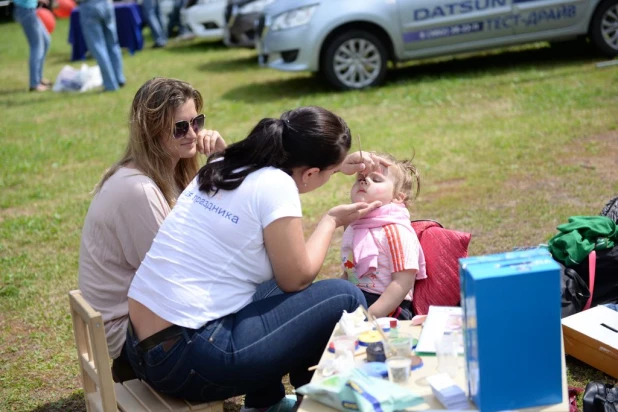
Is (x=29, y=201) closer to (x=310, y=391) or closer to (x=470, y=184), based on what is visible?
(x=470, y=184)

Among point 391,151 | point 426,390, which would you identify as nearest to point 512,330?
point 426,390

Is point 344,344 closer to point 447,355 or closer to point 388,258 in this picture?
point 447,355

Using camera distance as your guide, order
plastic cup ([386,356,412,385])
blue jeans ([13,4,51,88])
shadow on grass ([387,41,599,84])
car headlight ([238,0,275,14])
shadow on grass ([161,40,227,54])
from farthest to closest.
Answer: shadow on grass ([161,40,227,54])
car headlight ([238,0,275,14])
blue jeans ([13,4,51,88])
shadow on grass ([387,41,599,84])
plastic cup ([386,356,412,385])

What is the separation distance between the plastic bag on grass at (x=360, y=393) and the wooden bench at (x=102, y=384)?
2.06ft

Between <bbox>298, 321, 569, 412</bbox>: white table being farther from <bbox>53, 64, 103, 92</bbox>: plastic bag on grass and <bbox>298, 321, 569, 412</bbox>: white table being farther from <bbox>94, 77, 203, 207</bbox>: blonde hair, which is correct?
<bbox>53, 64, 103, 92</bbox>: plastic bag on grass

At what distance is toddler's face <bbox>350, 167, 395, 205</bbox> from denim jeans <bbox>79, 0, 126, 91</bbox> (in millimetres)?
8370

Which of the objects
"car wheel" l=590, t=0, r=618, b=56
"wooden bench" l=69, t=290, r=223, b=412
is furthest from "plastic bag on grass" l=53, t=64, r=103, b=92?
"wooden bench" l=69, t=290, r=223, b=412

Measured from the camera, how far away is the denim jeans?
1100cm

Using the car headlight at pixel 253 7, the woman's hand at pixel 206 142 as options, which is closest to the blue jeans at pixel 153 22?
the car headlight at pixel 253 7

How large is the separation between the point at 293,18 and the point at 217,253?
6.81 m

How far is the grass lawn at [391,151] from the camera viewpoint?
454 cm

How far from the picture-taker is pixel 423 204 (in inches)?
222

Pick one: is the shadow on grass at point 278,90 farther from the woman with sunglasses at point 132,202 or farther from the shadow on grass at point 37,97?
the woman with sunglasses at point 132,202

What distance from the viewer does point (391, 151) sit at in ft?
22.4
